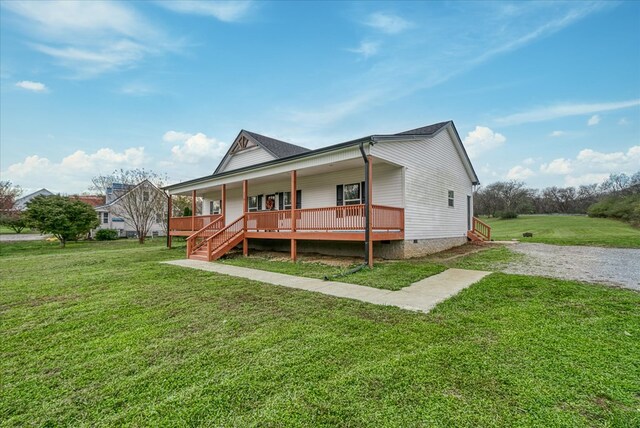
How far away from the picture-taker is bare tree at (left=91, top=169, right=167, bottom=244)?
23906mm

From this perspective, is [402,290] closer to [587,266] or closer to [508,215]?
[587,266]

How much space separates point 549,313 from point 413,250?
6818mm

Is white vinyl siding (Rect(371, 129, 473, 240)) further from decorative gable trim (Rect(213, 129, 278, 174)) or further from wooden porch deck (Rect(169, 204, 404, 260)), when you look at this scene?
decorative gable trim (Rect(213, 129, 278, 174))

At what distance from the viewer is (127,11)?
34.0ft

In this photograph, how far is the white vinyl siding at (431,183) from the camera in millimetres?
11219

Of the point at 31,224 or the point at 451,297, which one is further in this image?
the point at 31,224

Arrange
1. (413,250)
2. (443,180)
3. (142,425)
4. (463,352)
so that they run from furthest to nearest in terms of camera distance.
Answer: (443,180) < (413,250) < (463,352) < (142,425)

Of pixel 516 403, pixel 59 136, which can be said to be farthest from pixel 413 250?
pixel 59 136

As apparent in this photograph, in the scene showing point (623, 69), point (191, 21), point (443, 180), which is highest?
point (191, 21)

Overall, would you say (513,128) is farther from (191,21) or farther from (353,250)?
(191,21)

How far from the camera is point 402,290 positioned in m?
6.24

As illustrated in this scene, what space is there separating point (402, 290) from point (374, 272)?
82.4 inches

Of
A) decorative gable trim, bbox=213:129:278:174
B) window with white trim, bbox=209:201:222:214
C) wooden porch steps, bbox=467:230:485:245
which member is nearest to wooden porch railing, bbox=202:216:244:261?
decorative gable trim, bbox=213:129:278:174

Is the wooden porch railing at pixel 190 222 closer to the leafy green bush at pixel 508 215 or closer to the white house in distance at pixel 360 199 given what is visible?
the white house in distance at pixel 360 199
